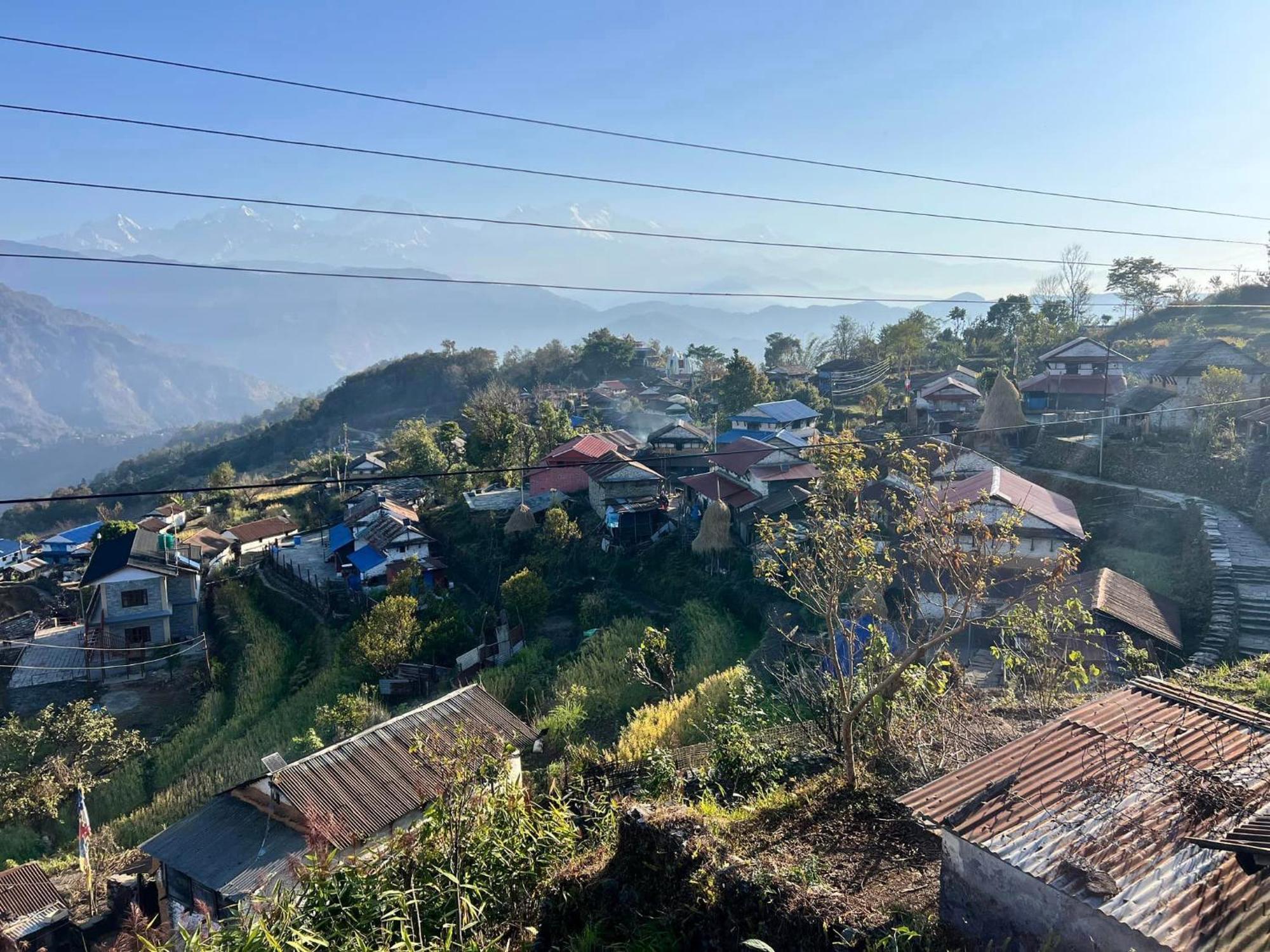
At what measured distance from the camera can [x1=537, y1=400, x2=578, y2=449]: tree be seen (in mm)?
36812

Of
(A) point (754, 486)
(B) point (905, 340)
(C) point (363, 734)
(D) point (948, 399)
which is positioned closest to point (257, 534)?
(A) point (754, 486)

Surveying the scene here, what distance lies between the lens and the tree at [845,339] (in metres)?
59.7

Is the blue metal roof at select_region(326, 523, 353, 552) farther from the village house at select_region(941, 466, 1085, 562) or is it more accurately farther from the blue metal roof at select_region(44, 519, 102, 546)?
the village house at select_region(941, 466, 1085, 562)

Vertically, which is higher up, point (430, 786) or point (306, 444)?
point (430, 786)

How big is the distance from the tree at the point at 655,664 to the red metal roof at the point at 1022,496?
23.0 ft

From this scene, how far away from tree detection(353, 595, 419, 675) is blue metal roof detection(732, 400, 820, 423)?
18720mm

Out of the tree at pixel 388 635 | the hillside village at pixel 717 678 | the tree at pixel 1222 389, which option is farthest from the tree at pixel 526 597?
the tree at pixel 1222 389

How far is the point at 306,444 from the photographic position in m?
82.7

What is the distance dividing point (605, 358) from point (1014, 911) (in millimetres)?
70441

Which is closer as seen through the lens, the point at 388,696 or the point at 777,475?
the point at 388,696

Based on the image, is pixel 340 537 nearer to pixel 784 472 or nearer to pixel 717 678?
pixel 784 472

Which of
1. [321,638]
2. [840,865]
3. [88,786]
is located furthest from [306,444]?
[840,865]

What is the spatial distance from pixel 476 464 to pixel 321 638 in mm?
11211

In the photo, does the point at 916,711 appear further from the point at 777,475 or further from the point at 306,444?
the point at 306,444
